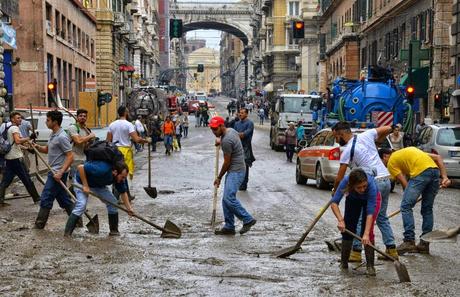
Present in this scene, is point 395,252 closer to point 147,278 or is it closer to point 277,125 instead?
point 147,278

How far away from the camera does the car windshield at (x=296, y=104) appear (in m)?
42.0

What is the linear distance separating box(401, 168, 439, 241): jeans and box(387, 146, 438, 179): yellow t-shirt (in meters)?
0.06

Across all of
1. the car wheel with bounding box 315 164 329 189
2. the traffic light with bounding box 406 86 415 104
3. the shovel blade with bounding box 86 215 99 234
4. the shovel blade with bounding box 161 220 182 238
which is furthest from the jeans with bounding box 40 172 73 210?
the traffic light with bounding box 406 86 415 104

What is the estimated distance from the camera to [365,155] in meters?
9.66

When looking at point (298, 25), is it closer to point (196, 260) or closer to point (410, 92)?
point (410, 92)

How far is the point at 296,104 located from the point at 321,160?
23.1 m

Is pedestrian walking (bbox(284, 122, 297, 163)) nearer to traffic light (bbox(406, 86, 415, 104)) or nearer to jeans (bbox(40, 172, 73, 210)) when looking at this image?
traffic light (bbox(406, 86, 415, 104))

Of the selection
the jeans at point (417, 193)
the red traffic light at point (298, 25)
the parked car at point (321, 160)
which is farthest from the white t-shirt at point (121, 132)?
the red traffic light at point (298, 25)

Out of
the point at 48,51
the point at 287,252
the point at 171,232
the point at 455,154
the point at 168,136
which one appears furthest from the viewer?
the point at 48,51

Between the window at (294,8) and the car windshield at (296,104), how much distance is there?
5681 centimetres

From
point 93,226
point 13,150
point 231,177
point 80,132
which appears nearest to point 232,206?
point 231,177

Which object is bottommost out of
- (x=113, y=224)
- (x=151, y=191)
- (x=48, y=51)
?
(x=151, y=191)

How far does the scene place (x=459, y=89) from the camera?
3272cm

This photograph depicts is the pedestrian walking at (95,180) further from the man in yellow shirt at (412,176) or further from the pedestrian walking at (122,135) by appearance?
the pedestrian walking at (122,135)
